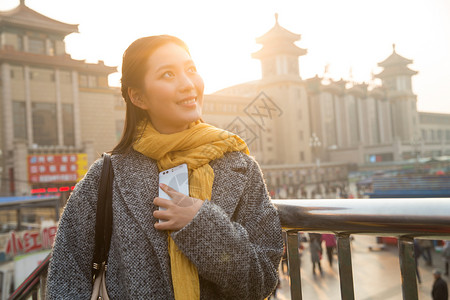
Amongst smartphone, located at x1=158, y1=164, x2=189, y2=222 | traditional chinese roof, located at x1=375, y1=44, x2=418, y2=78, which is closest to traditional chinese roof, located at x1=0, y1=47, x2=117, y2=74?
smartphone, located at x1=158, y1=164, x2=189, y2=222

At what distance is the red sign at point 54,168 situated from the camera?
19.1 metres

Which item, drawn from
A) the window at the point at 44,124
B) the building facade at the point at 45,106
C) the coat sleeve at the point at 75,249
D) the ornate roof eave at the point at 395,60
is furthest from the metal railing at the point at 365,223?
the ornate roof eave at the point at 395,60

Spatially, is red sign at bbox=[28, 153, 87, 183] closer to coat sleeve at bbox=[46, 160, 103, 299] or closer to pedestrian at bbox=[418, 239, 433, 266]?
pedestrian at bbox=[418, 239, 433, 266]

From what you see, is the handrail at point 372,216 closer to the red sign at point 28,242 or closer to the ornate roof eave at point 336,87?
the red sign at point 28,242

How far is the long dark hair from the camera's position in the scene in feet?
4.17

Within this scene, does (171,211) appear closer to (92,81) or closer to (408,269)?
(408,269)

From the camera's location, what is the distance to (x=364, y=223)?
3.37 ft

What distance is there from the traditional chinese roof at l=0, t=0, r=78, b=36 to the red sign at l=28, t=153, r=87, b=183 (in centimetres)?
766

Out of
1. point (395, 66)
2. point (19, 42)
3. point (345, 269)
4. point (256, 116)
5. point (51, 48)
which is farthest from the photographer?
point (395, 66)

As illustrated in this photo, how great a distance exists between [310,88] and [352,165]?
32.4ft

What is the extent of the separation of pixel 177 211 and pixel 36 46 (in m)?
24.2

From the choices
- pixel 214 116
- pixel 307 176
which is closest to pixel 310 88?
pixel 307 176

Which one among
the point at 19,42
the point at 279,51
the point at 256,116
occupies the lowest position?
the point at 256,116

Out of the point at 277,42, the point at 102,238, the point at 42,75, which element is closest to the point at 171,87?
the point at 102,238
